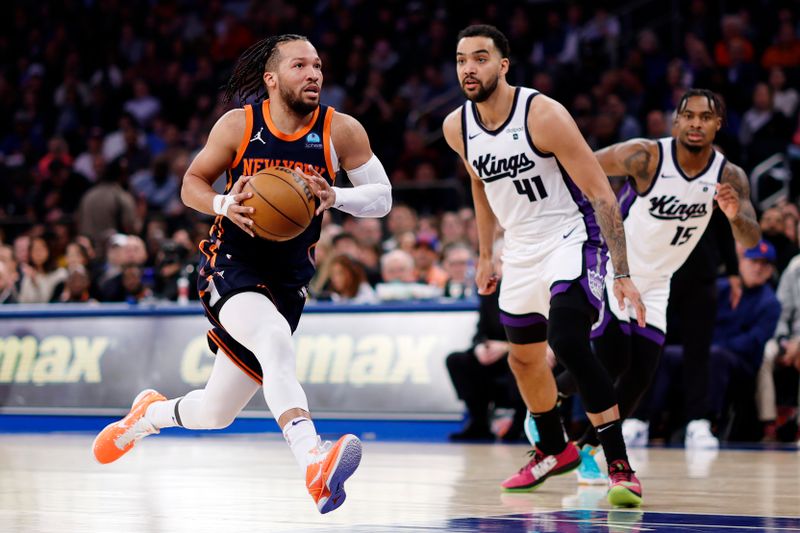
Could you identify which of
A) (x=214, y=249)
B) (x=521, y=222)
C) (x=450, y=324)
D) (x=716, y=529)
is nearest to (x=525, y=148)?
(x=521, y=222)

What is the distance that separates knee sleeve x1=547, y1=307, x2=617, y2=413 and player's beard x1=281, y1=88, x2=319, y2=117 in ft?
5.30

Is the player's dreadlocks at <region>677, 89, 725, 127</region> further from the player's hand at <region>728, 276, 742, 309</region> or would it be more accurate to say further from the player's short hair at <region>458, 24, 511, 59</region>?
the player's hand at <region>728, 276, 742, 309</region>

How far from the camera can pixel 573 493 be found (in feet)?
23.0

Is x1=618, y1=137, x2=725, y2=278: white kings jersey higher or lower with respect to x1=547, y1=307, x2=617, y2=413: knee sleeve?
higher

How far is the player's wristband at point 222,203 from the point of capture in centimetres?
545

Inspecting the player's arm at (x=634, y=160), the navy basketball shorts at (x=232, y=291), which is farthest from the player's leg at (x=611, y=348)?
the navy basketball shorts at (x=232, y=291)

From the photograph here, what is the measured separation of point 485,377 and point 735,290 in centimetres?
220

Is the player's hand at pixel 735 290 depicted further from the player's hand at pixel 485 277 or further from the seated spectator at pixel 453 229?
the player's hand at pixel 485 277

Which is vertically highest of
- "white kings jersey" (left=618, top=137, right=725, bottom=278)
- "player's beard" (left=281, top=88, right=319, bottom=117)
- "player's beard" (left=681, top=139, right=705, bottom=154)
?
"player's beard" (left=281, top=88, right=319, bottom=117)

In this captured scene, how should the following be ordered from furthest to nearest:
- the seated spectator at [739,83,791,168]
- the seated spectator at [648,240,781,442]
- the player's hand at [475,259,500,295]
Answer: the seated spectator at [739,83,791,168] < the seated spectator at [648,240,781,442] < the player's hand at [475,259,500,295]

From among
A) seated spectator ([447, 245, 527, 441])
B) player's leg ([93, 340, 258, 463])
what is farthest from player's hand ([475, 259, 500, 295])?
seated spectator ([447, 245, 527, 441])

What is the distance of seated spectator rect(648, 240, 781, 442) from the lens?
437 inches

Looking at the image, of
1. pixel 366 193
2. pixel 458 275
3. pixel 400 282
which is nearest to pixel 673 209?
pixel 366 193

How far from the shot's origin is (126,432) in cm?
649
